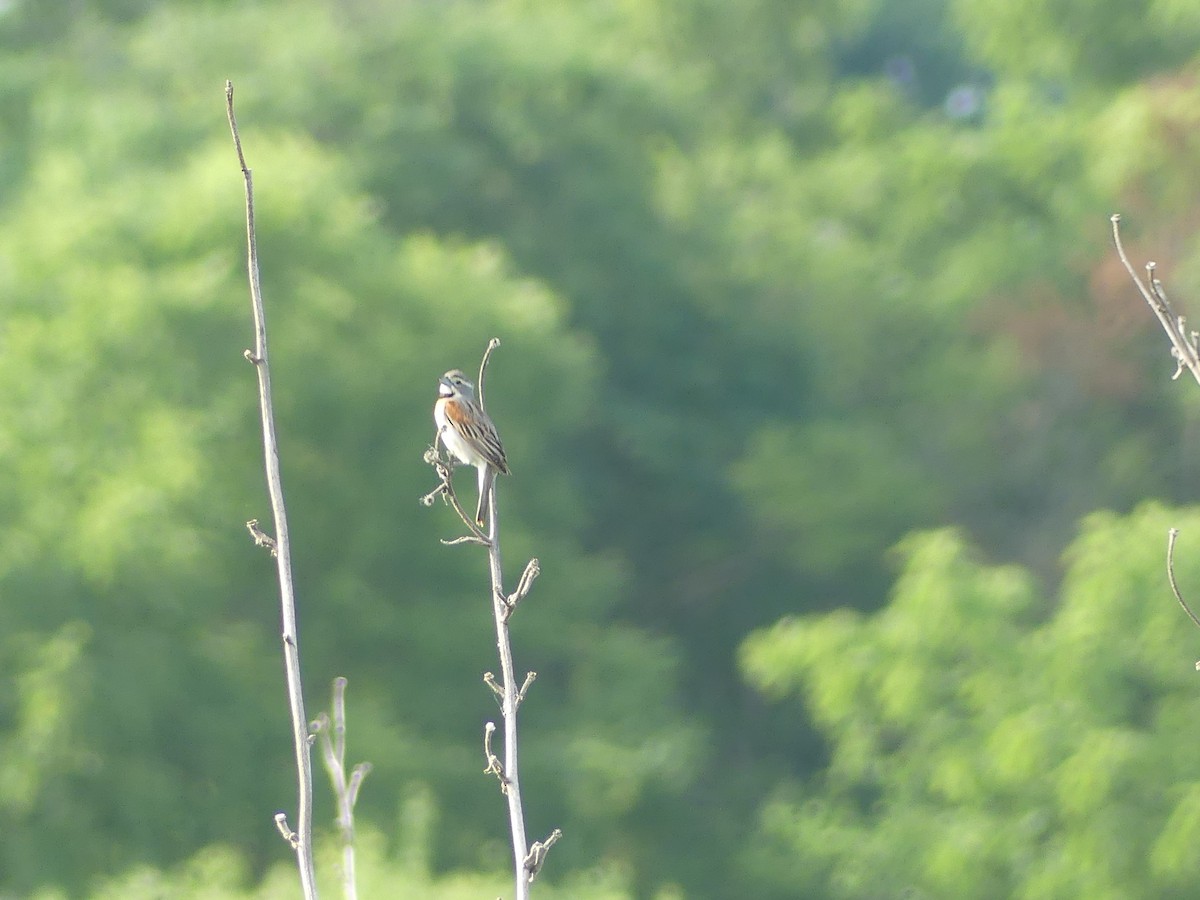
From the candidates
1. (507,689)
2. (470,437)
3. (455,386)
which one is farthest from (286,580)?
(455,386)

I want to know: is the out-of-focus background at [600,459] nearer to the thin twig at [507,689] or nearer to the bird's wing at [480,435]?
the bird's wing at [480,435]

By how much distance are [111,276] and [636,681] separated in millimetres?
7765

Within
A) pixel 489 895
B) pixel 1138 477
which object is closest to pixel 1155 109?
pixel 1138 477

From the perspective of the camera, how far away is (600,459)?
31.0 metres

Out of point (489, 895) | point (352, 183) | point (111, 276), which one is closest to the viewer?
point (489, 895)

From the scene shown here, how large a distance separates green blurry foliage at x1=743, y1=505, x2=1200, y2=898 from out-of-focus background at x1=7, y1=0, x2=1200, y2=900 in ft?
0.19

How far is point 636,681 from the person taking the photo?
26031 millimetres

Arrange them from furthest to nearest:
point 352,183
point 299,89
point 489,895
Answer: point 299,89
point 352,183
point 489,895

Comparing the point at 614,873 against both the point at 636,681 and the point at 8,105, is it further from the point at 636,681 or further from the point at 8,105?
the point at 8,105

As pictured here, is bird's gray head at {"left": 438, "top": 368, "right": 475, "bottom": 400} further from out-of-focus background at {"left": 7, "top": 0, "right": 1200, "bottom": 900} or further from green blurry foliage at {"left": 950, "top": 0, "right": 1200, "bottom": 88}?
green blurry foliage at {"left": 950, "top": 0, "right": 1200, "bottom": 88}

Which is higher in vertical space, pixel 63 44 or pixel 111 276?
pixel 63 44

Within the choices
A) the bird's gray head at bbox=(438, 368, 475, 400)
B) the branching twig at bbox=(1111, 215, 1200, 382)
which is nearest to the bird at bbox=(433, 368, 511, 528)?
the bird's gray head at bbox=(438, 368, 475, 400)

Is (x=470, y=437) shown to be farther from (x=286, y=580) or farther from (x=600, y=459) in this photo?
(x=600, y=459)

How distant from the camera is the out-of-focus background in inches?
835
